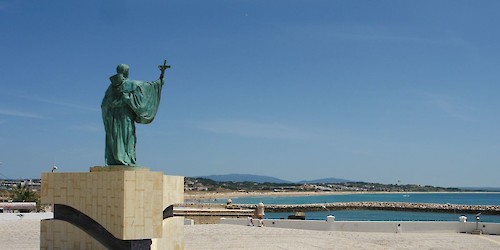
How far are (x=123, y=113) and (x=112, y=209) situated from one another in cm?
286

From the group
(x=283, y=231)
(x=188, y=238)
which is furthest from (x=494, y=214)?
(x=188, y=238)

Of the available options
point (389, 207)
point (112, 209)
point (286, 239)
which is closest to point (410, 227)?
point (286, 239)

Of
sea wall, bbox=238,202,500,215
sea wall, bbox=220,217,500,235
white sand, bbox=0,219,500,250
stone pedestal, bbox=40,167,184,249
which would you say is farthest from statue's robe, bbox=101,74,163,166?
sea wall, bbox=238,202,500,215

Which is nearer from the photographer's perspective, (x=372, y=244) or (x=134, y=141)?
(x=134, y=141)

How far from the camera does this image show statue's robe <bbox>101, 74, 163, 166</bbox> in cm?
1596

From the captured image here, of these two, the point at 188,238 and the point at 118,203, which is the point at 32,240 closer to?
the point at 188,238

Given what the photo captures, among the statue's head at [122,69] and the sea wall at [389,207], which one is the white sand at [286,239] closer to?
the statue's head at [122,69]

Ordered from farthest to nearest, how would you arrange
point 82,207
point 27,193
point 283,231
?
1. point 27,193
2. point 283,231
3. point 82,207

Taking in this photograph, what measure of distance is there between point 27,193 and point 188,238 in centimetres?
2532

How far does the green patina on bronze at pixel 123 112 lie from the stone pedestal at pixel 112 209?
24.0 inches

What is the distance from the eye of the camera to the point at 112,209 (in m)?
14.8

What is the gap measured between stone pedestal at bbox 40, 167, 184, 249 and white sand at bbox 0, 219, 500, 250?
6163 millimetres

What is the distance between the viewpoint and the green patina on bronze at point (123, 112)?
52.4ft

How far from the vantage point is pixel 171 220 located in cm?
1694
